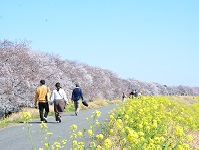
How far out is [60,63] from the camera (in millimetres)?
37094

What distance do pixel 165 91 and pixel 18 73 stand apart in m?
99.8

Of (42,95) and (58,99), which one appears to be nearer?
(42,95)

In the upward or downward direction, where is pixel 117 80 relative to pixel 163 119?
upward

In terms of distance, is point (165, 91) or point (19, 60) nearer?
point (19, 60)

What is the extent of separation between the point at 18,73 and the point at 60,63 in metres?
17.1

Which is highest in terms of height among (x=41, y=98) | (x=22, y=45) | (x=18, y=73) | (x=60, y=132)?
(x=22, y=45)

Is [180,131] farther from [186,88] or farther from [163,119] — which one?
[186,88]

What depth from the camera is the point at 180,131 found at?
450cm

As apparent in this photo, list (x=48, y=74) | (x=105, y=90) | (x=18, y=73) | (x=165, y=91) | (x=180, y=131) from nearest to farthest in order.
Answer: (x=180, y=131), (x=18, y=73), (x=48, y=74), (x=105, y=90), (x=165, y=91)

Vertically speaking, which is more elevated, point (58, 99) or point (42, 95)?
point (42, 95)

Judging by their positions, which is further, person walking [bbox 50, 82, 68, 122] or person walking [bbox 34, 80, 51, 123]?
person walking [bbox 50, 82, 68, 122]

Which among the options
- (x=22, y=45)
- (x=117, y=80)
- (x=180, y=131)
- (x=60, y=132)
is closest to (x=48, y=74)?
(x=22, y=45)

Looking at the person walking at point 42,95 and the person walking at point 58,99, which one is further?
the person walking at point 58,99

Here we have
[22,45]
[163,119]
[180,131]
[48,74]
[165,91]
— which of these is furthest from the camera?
[165,91]
